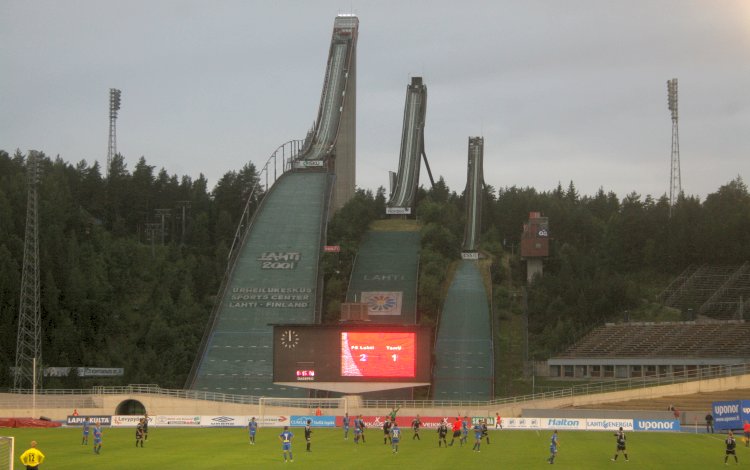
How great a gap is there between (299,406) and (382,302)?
22700mm

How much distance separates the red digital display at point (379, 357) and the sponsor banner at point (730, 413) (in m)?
17.4

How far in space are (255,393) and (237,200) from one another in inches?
2769

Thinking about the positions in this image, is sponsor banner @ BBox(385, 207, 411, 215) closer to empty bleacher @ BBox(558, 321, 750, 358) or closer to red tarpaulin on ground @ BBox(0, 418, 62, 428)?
empty bleacher @ BBox(558, 321, 750, 358)

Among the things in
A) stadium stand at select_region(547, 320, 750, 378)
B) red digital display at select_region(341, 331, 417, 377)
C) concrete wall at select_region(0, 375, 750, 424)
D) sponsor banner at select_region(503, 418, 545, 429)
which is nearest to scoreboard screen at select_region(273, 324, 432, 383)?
red digital display at select_region(341, 331, 417, 377)

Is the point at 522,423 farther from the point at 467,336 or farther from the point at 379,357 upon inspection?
the point at 467,336

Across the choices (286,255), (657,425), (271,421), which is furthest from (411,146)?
(657,425)

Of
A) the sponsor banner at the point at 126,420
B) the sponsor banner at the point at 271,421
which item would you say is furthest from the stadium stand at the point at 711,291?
the sponsor banner at the point at 126,420

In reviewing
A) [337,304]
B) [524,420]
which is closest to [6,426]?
[524,420]

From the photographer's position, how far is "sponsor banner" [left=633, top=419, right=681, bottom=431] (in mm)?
60656

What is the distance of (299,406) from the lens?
72.7m

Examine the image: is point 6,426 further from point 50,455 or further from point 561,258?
point 561,258

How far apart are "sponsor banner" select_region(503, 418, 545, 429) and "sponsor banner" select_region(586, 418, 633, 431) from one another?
2760 mm

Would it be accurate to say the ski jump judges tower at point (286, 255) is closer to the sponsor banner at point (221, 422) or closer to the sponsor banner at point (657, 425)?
the sponsor banner at point (221, 422)

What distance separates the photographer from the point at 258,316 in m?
90.4
